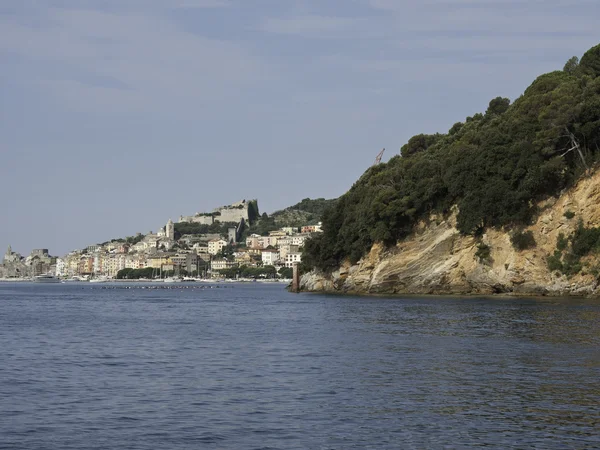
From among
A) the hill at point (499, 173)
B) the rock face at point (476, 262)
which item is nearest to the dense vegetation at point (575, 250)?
the rock face at point (476, 262)

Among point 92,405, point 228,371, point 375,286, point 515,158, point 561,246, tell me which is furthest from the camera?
point 375,286

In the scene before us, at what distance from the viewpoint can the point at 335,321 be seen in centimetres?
5116

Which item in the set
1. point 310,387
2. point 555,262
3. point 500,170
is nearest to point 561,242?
point 555,262

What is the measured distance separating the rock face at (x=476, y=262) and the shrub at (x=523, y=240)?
1.09 feet

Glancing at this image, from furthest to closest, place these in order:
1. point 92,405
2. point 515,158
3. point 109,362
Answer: point 515,158, point 109,362, point 92,405

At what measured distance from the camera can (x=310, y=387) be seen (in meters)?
24.7

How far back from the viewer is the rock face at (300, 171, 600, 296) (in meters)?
66.1

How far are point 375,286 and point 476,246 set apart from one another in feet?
54.4

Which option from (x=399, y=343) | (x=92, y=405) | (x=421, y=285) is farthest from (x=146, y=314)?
(x=92, y=405)

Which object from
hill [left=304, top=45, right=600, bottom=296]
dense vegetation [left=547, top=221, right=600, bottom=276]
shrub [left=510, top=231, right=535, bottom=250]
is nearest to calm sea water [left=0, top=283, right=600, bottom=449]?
dense vegetation [left=547, top=221, right=600, bottom=276]

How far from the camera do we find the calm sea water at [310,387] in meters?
18.3

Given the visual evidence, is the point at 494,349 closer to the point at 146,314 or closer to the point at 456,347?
the point at 456,347

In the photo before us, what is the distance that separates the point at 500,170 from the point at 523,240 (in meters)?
6.74

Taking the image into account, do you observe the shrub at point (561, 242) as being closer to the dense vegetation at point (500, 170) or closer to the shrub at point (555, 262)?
the shrub at point (555, 262)
